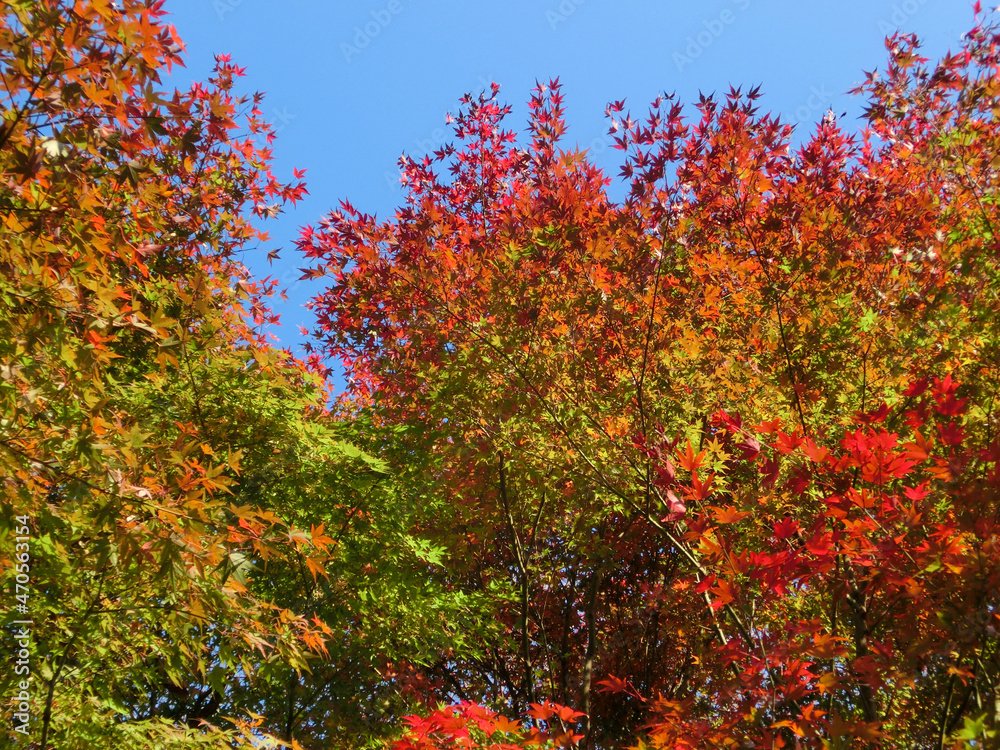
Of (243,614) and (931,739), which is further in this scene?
(931,739)

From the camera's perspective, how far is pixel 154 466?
380cm

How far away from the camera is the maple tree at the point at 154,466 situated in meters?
2.74

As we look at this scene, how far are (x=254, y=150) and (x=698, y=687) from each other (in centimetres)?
821

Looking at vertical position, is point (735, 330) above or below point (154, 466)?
above

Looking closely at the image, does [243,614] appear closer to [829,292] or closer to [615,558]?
[829,292]

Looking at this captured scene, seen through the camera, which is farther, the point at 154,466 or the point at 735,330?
the point at 735,330

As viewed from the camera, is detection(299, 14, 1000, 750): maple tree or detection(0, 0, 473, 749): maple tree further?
detection(299, 14, 1000, 750): maple tree

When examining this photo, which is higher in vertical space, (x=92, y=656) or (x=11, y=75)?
(x=11, y=75)

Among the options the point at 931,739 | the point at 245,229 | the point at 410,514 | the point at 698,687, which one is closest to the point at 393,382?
the point at 410,514

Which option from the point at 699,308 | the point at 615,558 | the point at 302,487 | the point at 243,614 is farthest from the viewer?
the point at 615,558

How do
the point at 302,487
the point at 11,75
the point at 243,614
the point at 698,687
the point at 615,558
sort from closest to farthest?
the point at 11,75, the point at 243,614, the point at 302,487, the point at 698,687, the point at 615,558

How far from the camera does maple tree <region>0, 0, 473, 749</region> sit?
108 inches

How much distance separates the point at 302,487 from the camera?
617cm

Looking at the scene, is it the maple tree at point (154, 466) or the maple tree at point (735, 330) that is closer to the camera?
the maple tree at point (154, 466)
